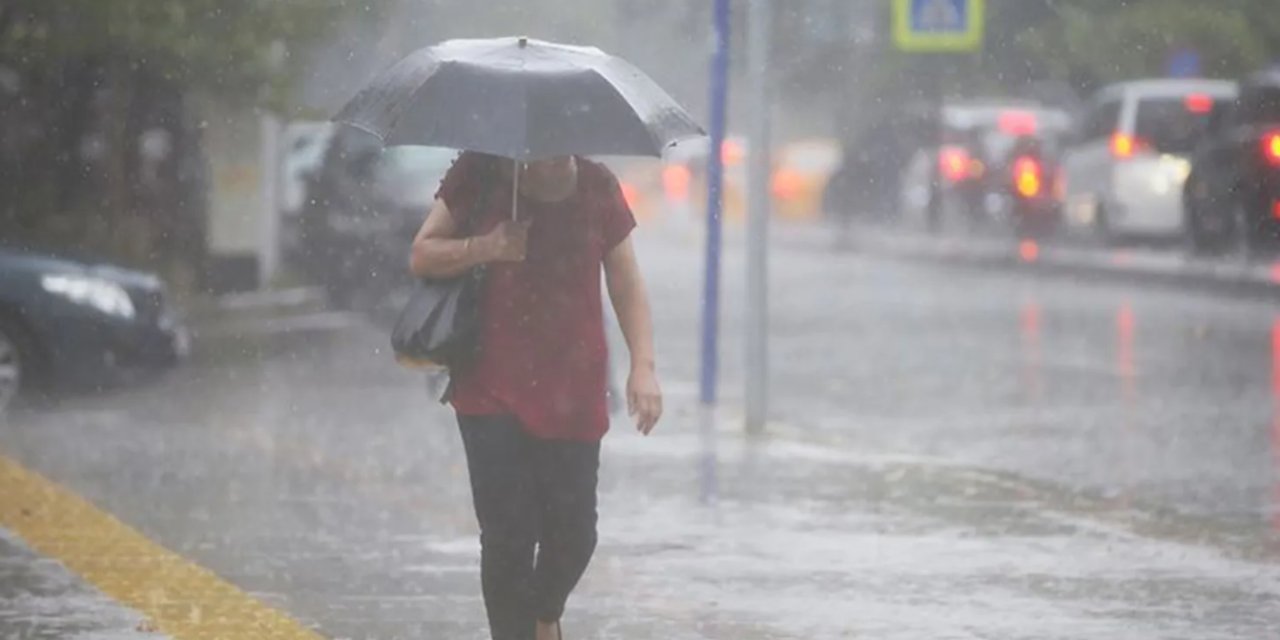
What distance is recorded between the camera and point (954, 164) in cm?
4178

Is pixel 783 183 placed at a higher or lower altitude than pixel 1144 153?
lower

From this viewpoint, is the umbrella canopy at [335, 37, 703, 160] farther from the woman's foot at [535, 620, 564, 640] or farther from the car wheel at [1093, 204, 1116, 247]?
the car wheel at [1093, 204, 1116, 247]

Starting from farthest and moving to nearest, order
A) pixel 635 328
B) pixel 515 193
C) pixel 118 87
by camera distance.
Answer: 1. pixel 118 87
2. pixel 635 328
3. pixel 515 193

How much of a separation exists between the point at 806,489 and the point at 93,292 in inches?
202

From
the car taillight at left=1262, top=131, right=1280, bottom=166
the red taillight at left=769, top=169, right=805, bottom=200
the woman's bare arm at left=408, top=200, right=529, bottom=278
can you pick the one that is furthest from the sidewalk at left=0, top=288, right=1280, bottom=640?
the red taillight at left=769, top=169, right=805, bottom=200

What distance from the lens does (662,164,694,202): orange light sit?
52344 millimetres

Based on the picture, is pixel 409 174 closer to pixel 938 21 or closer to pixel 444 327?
pixel 938 21

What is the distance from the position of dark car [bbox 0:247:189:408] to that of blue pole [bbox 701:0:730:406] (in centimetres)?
293

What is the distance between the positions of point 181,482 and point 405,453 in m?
1.48

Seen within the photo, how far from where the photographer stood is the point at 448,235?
7305 mm

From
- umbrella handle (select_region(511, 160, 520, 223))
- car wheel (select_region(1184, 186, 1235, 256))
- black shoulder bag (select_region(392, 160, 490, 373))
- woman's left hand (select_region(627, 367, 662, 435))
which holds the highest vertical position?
umbrella handle (select_region(511, 160, 520, 223))

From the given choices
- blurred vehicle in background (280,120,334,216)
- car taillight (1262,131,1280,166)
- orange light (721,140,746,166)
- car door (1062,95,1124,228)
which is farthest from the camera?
orange light (721,140,746,166)

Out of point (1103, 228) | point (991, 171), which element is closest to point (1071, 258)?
point (1103, 228)

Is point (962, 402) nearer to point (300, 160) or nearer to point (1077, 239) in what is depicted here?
point (300, 160)
